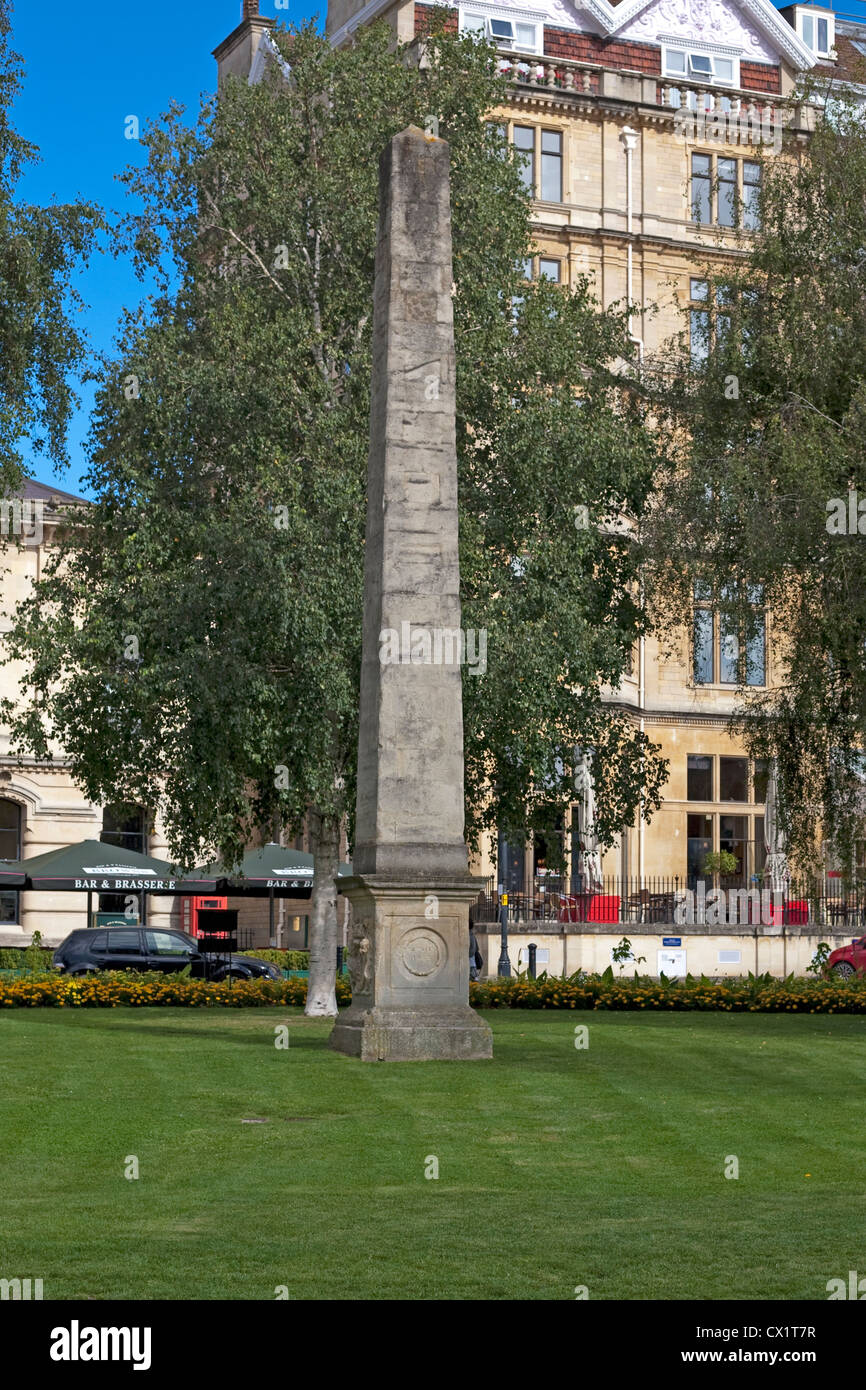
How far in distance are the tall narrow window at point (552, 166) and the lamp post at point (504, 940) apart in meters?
25.3

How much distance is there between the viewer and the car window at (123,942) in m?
38.3

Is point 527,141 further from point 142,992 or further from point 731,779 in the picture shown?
point 142,992

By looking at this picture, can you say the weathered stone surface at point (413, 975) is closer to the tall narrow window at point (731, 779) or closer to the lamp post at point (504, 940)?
the lamp post at point (504, 940)

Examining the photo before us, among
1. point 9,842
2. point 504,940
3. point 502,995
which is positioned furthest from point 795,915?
point 9,842

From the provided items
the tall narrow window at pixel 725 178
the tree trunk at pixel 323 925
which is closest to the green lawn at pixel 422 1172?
the tree trunk at pixel 323 925

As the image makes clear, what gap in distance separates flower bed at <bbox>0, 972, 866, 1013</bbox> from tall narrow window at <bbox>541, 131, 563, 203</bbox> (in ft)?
109

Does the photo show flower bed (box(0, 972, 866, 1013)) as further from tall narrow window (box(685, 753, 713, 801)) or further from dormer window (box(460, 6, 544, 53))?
dormer window (box(460, 6, 544, 53))

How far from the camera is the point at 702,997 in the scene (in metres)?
31.8

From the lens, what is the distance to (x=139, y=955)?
1508 inches

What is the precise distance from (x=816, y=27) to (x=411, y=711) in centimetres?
5230

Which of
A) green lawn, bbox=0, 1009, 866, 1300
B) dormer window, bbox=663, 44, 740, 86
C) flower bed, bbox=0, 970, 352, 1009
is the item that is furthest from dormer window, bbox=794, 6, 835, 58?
green lawn, bbox=0, 1009, 866, 1300

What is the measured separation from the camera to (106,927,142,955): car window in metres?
38.3

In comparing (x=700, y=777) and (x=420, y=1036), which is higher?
(x=700, y=777)

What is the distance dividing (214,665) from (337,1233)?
59.3 feet
